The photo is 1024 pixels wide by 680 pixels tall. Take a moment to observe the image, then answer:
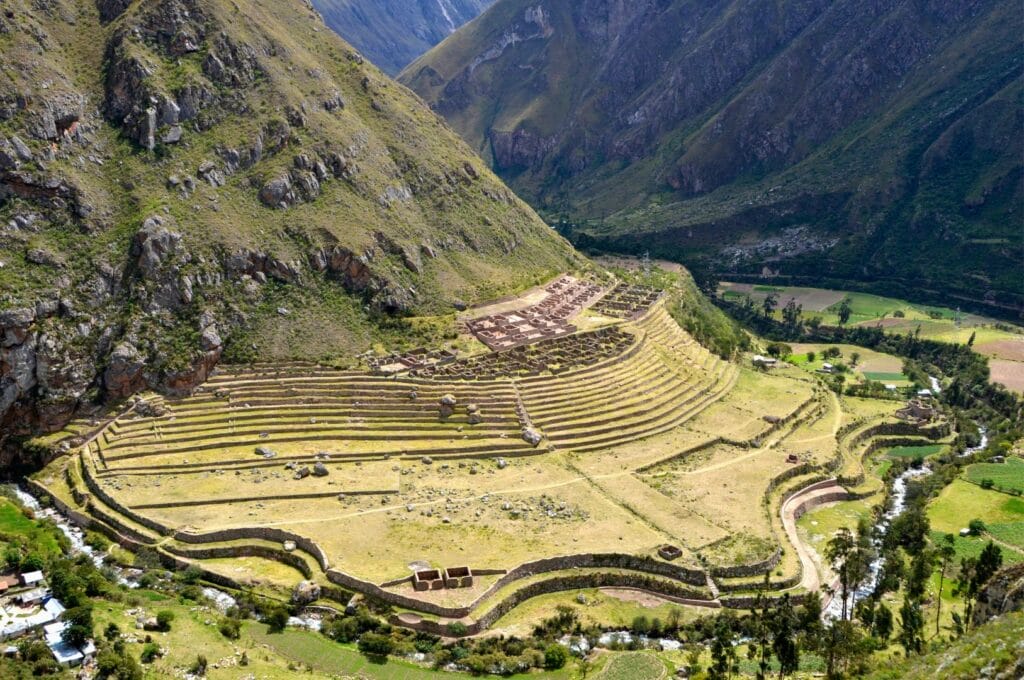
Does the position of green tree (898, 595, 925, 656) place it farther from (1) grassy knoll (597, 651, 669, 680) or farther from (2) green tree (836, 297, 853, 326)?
(2) green tree (836, 297, 853, 326)

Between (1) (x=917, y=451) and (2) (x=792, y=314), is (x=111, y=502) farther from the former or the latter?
(2) (x=792, y=314)

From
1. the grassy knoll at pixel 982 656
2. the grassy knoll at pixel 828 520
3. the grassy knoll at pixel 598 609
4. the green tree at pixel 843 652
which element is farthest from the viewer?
the grassy knoll at pixel 828 520

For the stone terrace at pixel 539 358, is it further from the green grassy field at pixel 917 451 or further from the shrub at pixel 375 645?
the shrub at pixel 375 645

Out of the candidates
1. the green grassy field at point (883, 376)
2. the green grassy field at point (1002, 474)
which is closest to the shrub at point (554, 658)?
the green grassy field at point (1002, 474)

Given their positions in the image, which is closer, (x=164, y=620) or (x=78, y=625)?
(x=78, y=625)

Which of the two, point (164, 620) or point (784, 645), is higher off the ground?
point (164, 620)

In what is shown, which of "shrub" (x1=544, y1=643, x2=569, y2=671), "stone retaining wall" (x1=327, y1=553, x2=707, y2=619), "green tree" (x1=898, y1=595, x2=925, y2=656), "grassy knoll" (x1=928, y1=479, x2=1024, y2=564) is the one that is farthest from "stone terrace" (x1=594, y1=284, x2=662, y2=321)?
"shrub" (x1=544, y1=643, x2=569, y2=671)

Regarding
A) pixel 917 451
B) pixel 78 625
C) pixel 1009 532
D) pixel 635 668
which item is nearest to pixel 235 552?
pixel 78 625

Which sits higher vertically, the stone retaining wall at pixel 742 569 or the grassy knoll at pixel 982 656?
the grassy knoll at pixel 982 656
